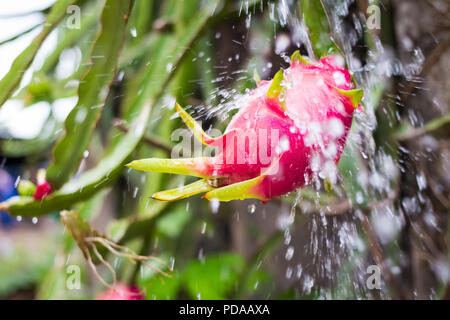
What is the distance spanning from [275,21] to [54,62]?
0.50m

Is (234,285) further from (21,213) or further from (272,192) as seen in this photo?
(272,192)

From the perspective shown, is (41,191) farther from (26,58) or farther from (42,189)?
(26,58)

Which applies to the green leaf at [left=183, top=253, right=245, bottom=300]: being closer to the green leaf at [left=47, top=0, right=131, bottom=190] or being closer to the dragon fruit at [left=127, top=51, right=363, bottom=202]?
the green leaf at [left=47, top=0, right=131, bottom=190]

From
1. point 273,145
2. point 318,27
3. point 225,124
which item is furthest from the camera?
point 225,124

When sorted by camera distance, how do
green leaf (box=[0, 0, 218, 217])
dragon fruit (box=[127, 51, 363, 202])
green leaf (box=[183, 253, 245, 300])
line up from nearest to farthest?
dragon fruit (box=[127, 51, 363, 202]) → green leaf (box=[0, 0, 218, 217]) → green leaf (box=[183, 253, 245, 300])

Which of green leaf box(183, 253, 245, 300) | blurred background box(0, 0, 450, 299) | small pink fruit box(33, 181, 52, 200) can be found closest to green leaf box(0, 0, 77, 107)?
blurred background box(0, 0, 450, 299)

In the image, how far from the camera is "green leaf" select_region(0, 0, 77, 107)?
1.56ft

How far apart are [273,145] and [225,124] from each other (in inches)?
8.8

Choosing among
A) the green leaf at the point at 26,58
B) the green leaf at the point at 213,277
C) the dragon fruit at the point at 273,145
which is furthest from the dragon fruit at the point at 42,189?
the green leaf at the point at 213,277

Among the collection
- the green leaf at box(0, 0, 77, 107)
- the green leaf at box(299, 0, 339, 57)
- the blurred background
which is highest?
the green leaf at box(299, 0, 339, 57)

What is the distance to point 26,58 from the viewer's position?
49cm

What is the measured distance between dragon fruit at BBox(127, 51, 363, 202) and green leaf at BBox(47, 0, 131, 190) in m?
0.20

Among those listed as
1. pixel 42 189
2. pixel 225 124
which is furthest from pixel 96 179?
pixel 225 124
